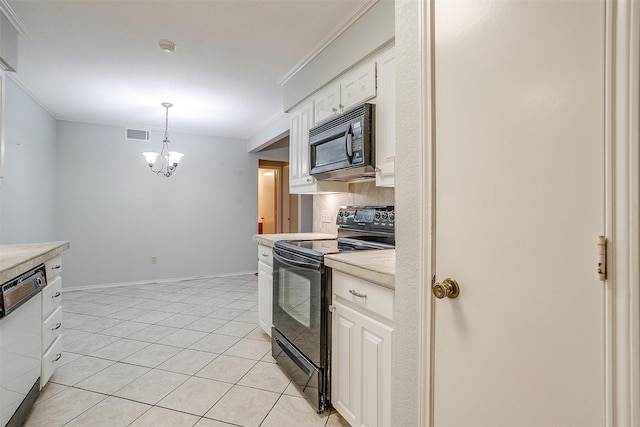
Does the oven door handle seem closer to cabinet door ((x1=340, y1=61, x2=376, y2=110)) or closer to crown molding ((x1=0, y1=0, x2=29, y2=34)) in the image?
cabinet door ((x1=340, y1=61, x2=376, y2=110))

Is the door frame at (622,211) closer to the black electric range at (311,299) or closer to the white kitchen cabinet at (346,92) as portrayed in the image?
the black electric range at (311,299)

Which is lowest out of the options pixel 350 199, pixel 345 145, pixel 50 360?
pixel 50 360

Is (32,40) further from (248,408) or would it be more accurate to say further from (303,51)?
(248,408)

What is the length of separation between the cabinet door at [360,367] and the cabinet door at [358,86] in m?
1.28

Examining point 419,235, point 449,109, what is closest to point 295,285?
point 419,235

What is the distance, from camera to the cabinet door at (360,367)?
133 centimetres

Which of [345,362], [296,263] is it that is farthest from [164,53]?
[345,362]

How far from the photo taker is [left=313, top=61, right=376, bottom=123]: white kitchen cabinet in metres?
2.02

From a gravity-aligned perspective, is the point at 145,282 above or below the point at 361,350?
below

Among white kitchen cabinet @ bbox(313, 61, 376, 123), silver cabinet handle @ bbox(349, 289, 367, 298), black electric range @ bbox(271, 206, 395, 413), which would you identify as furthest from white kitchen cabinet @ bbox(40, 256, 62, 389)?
white kitchen cabinet @ bbox(313, 61, 376, 123)

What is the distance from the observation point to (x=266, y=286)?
8.95 feet

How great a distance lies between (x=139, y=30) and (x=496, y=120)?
2.48 meters

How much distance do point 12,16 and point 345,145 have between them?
7.54ft

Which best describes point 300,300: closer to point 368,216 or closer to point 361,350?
point 361,350
